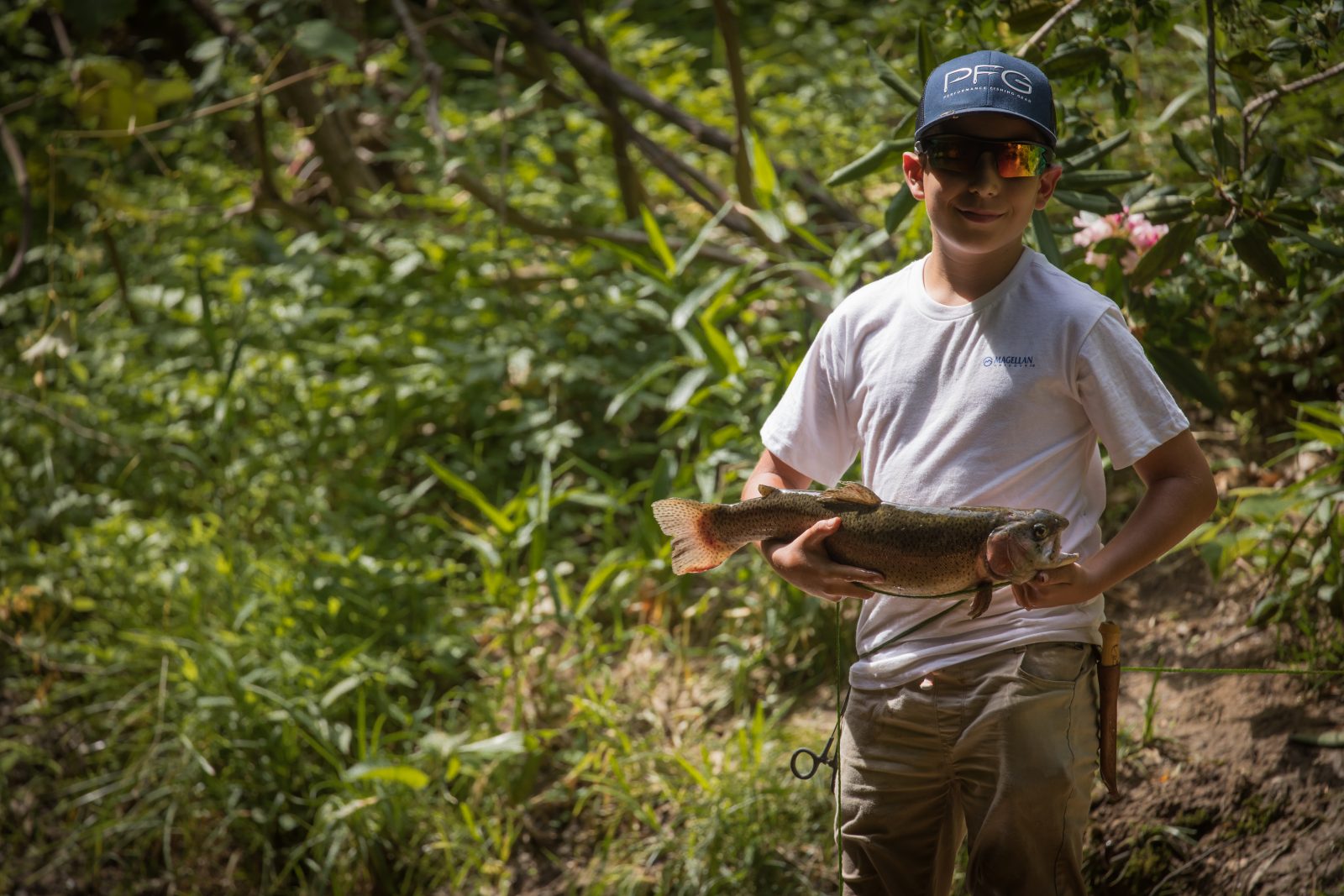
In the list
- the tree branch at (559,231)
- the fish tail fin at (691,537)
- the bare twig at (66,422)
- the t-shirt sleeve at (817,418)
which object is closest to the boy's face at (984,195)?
the t-shirt sleeve at (817,418)

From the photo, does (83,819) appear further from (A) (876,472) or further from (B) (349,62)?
(A) (876,472)

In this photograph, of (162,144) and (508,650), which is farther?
(162,144)

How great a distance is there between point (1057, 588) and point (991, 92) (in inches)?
28.5

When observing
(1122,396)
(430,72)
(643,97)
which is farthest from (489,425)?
(1122,396)

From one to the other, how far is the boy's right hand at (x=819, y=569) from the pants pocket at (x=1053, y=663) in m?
0.26

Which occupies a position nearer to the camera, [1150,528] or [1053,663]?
[1150,528]

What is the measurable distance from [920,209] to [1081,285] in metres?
1.39

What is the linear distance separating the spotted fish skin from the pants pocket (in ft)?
0.48

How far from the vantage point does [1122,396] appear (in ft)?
5.39

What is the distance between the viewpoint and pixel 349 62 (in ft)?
12.4

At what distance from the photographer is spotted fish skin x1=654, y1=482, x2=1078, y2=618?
1556 mm

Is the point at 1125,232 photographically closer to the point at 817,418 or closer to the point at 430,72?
the point at 817,418

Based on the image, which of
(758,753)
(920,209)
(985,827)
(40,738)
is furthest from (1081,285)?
(40,738)

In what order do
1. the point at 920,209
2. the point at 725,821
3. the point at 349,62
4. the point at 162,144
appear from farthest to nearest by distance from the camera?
the point at 162,144, the point at 349,62, the point at 920,209, the point at 725,821
